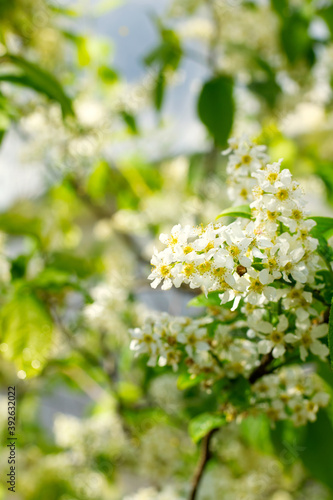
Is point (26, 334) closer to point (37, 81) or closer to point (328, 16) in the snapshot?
point (37, 81)

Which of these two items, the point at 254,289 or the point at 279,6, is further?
the point at 279,6

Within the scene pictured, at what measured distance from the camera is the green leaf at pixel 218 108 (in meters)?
1.01

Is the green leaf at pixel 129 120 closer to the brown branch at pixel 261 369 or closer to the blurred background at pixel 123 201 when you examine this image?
the blurred background at pixel 123 201

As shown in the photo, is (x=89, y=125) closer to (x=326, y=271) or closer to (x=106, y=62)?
(x=106, y=62)

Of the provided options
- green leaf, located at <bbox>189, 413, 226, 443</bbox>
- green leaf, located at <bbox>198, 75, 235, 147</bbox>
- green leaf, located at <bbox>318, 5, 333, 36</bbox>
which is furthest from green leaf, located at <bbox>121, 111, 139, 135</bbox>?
green leaf, located at <bbox>189, 413, 226, 443</bbox>

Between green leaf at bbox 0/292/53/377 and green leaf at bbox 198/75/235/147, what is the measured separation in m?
0.50

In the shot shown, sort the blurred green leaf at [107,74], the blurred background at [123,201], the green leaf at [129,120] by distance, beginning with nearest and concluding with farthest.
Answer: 1. the blurred background at [123,201]
2. the green leaf at [129,120]
3. the blurred green leaf at [107,74]

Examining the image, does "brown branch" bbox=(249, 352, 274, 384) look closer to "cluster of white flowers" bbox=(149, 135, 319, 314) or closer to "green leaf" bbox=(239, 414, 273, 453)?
"cluster of white flowers" bbox=(149, 135, 319, 314)

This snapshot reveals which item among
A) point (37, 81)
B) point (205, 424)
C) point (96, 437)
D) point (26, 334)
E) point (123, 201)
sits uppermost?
point (37, 81)

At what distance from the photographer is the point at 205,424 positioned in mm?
492

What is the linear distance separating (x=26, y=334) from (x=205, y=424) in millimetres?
303

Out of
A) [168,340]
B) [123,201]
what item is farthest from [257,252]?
[123,201]

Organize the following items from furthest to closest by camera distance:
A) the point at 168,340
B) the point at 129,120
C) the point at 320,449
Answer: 1. the point at 129,120
2. the point at 320,449
3. the point at 168,340

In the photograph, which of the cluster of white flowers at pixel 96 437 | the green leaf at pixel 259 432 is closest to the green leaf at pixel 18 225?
the cluster of white flowers at pixel 96 437
